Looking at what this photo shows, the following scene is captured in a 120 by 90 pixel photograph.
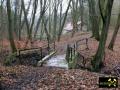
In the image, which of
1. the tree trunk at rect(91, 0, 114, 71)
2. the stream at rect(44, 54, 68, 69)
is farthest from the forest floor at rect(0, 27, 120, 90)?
the tree trunk at rect(91, 0, 114, 71)

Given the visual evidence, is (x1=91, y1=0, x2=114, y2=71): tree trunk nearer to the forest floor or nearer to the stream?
the stream

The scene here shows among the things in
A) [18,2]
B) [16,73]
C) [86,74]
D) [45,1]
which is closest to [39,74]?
[16,73]

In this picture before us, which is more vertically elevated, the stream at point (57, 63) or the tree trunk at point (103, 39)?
the tree trunk at point (103, 39)

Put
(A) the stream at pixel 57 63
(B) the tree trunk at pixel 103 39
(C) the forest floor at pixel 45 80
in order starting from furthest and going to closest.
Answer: (A) the stream at pixel 57 63 < (B) the tree trunk at pixel 103 39 < (C) the forest floor at pixel 45 80

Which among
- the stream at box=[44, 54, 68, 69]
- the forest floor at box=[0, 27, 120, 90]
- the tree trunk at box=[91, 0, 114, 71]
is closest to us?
the forest floor at box=[0, 27, 120, 90]

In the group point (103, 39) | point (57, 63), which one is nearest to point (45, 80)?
point (103, 39)

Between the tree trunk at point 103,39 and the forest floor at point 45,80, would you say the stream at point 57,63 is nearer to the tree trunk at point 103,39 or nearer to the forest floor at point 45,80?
the tree trunk at point 103,39

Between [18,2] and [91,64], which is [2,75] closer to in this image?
[91,64]

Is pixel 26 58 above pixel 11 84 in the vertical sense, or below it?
below

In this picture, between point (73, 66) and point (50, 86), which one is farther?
point (73, 66)

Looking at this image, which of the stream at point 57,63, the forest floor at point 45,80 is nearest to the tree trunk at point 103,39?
A: the stream at point 57,63

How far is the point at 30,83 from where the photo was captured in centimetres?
1270

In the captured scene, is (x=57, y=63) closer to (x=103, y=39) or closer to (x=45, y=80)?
(x=103, y=39)

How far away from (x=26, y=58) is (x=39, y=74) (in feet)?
31.8
